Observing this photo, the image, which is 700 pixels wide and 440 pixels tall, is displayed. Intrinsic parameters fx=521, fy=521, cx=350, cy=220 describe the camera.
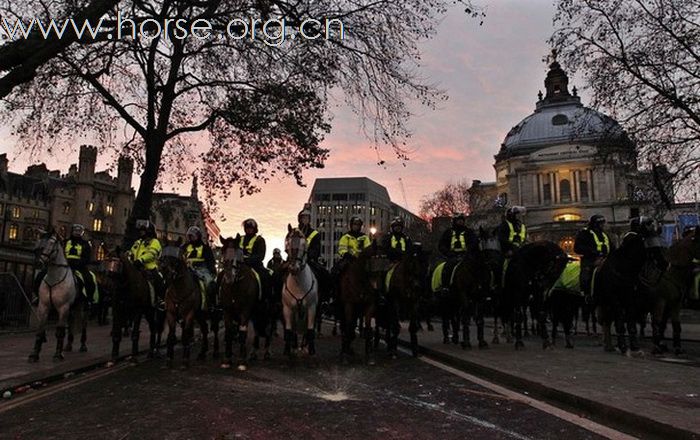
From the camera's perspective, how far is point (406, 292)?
34.8 feet

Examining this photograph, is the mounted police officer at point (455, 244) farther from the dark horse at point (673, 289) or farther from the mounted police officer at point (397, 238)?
the dark horse at point (673, 289)

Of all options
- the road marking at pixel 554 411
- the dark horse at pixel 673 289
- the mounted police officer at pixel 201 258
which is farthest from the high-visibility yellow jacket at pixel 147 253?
the dark horse at pixel 673 289

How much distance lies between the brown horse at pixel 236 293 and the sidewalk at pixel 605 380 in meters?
3.95

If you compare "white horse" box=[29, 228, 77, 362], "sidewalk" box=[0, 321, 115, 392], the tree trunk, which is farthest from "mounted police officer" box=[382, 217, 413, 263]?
the tree trunk

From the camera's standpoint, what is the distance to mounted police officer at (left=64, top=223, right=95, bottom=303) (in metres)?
11.8

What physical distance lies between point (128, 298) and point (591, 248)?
10007 mm

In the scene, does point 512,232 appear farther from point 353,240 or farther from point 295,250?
point 295,250

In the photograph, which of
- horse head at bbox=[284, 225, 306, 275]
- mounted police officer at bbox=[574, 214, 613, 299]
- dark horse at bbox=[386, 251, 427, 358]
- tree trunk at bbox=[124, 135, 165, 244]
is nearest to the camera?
horse head at bbox=[284, 225, 306, 275]

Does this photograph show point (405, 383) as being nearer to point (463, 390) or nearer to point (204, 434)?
point (463, 390)

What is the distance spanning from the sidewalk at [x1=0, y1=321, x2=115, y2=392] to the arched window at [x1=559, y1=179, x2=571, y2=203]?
91.8 m

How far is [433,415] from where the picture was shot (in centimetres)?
569

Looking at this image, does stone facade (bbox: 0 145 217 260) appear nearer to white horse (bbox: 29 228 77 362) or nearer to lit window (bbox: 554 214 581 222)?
lit window (bbox: 554 214 581 222)

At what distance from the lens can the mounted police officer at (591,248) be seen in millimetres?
11484

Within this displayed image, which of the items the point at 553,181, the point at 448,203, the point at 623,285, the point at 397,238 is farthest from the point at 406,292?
the point at 553,181
